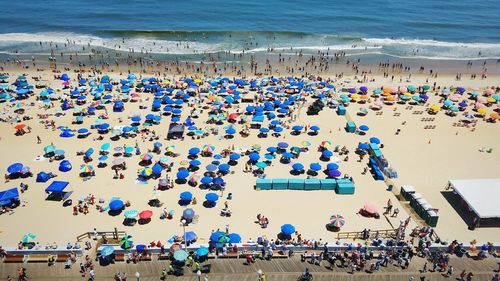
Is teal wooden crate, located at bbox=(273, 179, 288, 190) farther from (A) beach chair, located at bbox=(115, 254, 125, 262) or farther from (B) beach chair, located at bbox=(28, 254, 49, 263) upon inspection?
(B) beach chair, located at bbox=(28, 254, 49, 263)

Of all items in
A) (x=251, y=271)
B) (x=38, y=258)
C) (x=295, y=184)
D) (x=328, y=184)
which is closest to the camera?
(x=251, y=271)

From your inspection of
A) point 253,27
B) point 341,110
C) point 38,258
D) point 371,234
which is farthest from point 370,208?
point 253,27

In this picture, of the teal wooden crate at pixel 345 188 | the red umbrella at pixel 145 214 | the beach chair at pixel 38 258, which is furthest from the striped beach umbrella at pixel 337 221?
the beach chair at pixel 38 258

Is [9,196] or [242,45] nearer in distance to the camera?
[9,196]

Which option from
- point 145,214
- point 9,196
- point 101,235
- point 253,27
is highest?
point 253,27

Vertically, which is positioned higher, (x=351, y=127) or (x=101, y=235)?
(x=351, y=127)

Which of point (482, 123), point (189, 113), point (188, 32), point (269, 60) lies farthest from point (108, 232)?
point (188, 32)

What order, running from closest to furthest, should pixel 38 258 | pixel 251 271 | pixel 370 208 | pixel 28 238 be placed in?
pixel 251 271
pixel 38 258
pixel 28 238
pixel 370 208

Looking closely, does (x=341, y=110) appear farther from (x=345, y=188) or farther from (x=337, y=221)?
(x=337, y=221)

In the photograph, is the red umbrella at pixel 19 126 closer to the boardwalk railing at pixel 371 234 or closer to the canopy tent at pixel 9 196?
the canopy tent at pixel 9 196
